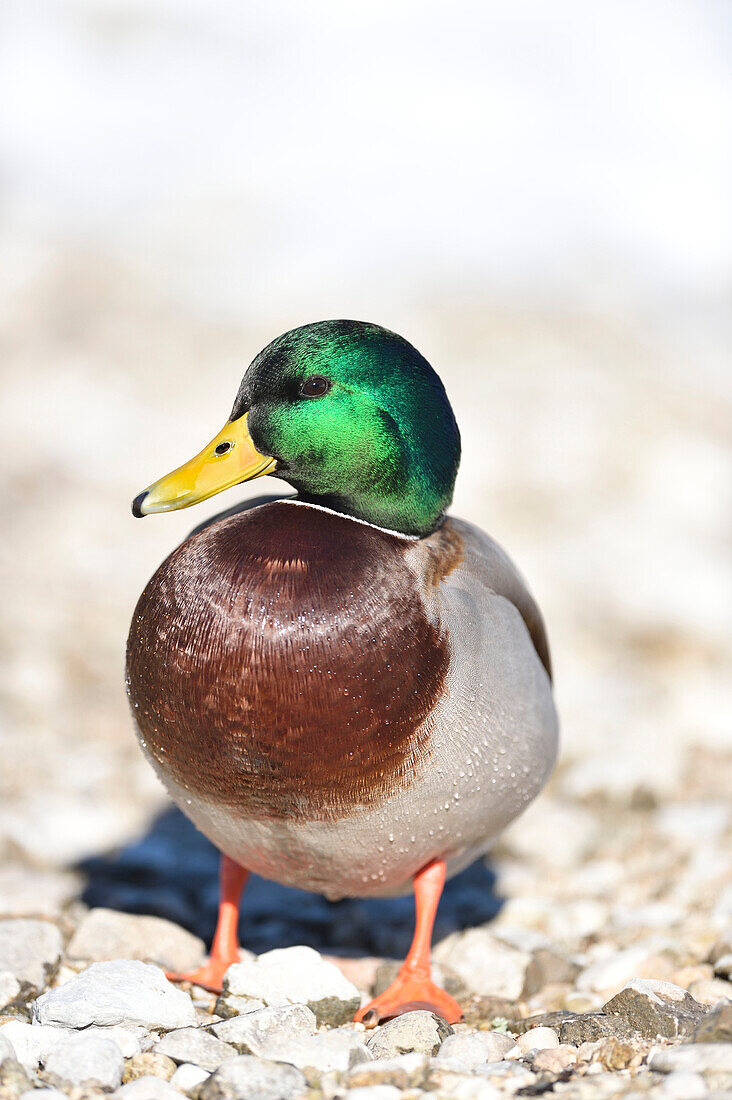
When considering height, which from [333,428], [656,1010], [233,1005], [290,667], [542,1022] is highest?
[333,428]

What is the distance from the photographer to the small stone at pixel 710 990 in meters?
3.31

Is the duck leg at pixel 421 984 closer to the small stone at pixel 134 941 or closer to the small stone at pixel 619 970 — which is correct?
the small stone at pixel 619 970

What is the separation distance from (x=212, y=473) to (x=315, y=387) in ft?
1.03

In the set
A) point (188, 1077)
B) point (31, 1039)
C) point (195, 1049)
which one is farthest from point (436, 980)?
point (31, 1039)

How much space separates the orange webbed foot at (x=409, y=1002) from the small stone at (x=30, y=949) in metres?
0.83

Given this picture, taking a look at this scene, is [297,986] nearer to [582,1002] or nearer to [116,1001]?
[116,1001]

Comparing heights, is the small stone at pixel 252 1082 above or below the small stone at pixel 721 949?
below

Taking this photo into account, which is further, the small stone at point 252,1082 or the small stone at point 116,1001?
the small stone at point 116,1001

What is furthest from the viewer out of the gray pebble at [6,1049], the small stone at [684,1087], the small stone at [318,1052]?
the small stone at [318,1052]

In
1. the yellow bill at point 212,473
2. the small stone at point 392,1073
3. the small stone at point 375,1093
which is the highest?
the yellow bill at point 212,473

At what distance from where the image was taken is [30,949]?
339cm

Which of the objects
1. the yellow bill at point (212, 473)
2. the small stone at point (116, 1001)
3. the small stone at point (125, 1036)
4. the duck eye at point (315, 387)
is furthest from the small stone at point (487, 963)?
the duck eye at point (315, 387)

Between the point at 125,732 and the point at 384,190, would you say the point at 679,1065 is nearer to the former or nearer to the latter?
the point at 125,732

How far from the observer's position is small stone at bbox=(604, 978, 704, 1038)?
9.20 feet
